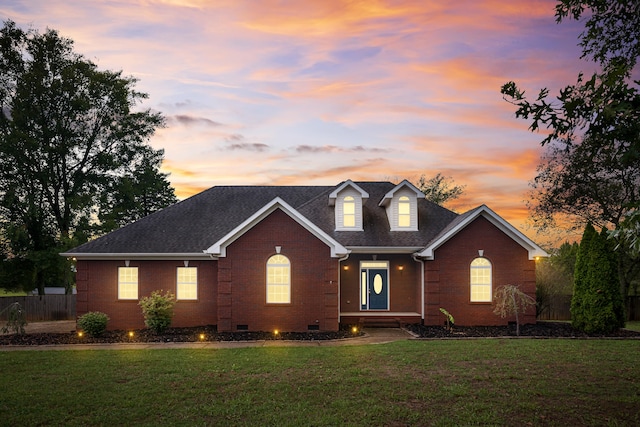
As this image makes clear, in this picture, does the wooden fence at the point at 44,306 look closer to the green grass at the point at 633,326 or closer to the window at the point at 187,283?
the window at the point at 187,283

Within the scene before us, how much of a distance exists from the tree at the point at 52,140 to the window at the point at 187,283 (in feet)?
38.9

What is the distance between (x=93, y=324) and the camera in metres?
19.0

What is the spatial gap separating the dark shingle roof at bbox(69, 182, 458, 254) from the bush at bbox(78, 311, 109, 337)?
347cm

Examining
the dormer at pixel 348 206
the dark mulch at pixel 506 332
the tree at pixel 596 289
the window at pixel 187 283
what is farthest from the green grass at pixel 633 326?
the window at pixel 187 283

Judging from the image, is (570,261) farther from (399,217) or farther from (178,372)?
(178,372)

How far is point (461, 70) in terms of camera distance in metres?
19.1

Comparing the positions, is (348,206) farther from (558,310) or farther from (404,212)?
(558,310)

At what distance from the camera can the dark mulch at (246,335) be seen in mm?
18266

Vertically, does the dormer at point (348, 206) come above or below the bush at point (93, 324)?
above

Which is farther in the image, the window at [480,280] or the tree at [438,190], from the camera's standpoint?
the tree at [438,190]

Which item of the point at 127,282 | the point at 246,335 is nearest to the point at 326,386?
the point at 246,335

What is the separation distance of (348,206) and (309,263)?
196 inches

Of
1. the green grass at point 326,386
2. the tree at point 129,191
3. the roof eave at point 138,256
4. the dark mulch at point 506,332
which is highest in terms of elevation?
the tree at point 129,191

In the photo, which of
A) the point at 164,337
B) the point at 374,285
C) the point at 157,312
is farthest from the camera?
the point at 374,285
